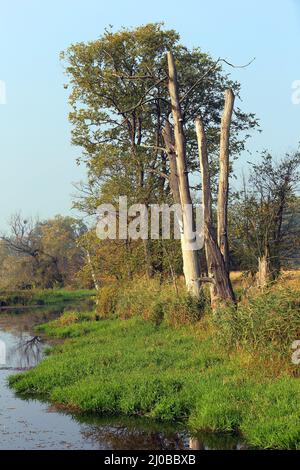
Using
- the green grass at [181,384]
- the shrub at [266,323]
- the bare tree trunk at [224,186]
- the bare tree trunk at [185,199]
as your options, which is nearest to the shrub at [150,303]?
the bare tree trunk at [185,199]

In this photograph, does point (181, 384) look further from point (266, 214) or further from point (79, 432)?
point (266, 214)

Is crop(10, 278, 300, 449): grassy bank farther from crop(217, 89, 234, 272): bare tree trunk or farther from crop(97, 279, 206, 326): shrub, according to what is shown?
crop(217, 89, 234, 272): bare tree trunk

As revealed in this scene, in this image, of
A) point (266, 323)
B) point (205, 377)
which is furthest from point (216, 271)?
point (205, 377)

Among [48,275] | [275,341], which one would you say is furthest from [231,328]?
[48,275]

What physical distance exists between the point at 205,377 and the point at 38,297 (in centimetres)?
3091

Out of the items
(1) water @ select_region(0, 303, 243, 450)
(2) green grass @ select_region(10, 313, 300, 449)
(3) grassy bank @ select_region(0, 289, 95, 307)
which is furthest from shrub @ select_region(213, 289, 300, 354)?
(3) grassy bank @ select_region(0, 289, 95, 307)

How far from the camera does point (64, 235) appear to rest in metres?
54.8

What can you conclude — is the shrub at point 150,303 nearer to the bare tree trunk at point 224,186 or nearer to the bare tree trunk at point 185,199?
the bare tree trunk at point 185,199

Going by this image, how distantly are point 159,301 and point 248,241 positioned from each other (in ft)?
31.1

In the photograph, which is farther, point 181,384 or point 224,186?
point 224,186

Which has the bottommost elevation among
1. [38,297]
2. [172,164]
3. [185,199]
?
[38,297]

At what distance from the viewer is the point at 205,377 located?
9648mm
